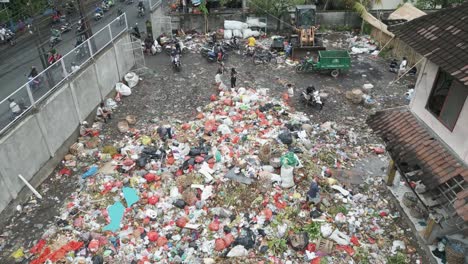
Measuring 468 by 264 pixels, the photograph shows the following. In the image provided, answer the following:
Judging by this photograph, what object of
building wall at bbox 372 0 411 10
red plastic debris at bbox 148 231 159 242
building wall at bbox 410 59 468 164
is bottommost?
red plastic debris at bbox 148 231 159 242

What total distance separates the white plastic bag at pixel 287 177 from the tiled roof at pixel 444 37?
452 centimetres

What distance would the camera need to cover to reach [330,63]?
16.4 metres

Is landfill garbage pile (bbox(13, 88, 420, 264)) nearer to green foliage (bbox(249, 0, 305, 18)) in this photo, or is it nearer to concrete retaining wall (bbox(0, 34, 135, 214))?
concrete retaining wall (bbox(0, 34, 135, 214))

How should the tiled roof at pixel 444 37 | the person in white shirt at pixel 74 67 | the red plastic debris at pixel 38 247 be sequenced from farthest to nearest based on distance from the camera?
the person in white shirt at pixel 74 67
the red plastic debris at pixel 38 247
the tiled roof at pixel 444 37

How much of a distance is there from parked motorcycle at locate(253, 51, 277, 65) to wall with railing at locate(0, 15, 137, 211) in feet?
23.0

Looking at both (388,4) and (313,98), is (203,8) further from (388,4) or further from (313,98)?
(388,4)

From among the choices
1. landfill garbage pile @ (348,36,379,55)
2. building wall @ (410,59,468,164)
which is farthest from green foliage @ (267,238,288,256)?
landfill garbage pile @ (348,36,379,55)

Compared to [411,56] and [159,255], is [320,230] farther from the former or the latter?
[411,56]

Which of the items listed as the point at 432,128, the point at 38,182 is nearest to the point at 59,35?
the point at 38,182

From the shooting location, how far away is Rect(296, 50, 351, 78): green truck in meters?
16.4

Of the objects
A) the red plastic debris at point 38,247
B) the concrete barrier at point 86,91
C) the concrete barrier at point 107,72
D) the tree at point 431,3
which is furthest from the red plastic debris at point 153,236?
the tree at point 431,3

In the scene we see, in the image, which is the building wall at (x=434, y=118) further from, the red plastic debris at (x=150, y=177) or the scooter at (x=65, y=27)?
the scooter at (x=65, y=27)

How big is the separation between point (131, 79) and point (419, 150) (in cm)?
1271

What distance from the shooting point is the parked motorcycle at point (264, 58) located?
1805 centimetres
